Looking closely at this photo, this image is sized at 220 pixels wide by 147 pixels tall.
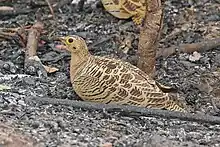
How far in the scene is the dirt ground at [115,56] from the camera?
4.61 metres

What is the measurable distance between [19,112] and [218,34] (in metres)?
2.78

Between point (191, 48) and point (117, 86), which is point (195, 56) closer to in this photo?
point (191, 48)

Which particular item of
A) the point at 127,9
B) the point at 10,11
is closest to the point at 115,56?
the point at 127,9

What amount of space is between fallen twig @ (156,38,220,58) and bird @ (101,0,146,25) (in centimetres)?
39

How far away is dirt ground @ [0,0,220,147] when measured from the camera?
4.61 m

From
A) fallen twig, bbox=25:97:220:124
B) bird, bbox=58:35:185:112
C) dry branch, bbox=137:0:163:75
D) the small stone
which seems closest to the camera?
fallen twig, bbox=25:97:220:124

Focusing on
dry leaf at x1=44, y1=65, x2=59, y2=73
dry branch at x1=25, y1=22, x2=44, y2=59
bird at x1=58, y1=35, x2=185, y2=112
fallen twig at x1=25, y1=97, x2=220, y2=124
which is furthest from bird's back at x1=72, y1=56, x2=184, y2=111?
dry branch at x1=25, y1=22, x2=44, y2=59

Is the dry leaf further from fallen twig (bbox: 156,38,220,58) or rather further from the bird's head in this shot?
fallen twig (bbox: 156,38,220,58)

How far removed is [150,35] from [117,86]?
68cm

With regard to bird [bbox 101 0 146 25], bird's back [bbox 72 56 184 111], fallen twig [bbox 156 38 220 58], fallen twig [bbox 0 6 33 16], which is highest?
bird [bbox 101 0 146 25]

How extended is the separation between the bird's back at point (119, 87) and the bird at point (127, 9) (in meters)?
1.46

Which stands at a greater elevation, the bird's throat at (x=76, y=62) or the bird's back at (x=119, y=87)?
the bird's throat at (x=76, y=62)

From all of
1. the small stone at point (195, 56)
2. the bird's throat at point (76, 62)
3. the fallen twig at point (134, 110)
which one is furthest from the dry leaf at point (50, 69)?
the small stone at point (195, 56)

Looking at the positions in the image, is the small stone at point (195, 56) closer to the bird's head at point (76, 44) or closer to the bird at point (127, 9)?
the bird at point (127, 9)
